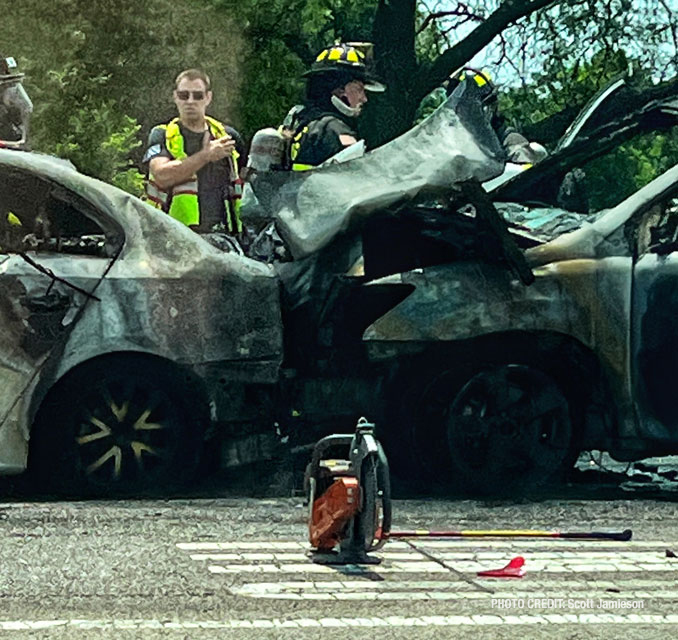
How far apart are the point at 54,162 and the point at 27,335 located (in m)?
0.97

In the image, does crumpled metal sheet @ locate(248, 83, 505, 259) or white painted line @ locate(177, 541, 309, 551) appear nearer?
white painted line @ locate(177, 541, 309, 551)

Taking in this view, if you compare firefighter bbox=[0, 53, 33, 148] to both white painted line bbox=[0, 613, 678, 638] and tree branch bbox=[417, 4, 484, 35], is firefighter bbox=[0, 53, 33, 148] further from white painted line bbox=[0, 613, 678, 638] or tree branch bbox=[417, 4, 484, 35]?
tree branch bbox=[417, 4, 484, 35]

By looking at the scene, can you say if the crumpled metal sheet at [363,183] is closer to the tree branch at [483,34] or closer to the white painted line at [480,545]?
the white painted line at [480,545]

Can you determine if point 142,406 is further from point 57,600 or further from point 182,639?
point 182,639

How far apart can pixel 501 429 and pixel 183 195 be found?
7.93ft

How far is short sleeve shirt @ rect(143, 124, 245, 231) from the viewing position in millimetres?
12047

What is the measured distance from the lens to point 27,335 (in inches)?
403

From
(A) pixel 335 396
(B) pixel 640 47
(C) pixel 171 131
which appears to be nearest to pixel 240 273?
(A) pixel 335 396

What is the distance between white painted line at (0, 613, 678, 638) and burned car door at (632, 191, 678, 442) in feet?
11.8

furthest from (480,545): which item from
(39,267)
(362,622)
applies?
(39,267)

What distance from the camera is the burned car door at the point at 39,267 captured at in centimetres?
1023

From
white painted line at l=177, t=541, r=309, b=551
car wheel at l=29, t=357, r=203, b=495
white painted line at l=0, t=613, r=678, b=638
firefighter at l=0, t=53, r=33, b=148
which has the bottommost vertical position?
white painted line at l=0, t=613, r=678, b=638

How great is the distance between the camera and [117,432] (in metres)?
10.4

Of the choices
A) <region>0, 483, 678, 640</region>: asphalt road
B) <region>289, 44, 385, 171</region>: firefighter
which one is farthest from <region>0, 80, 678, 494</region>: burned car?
<region>289, 44, 385, 171</region>: firefighter
